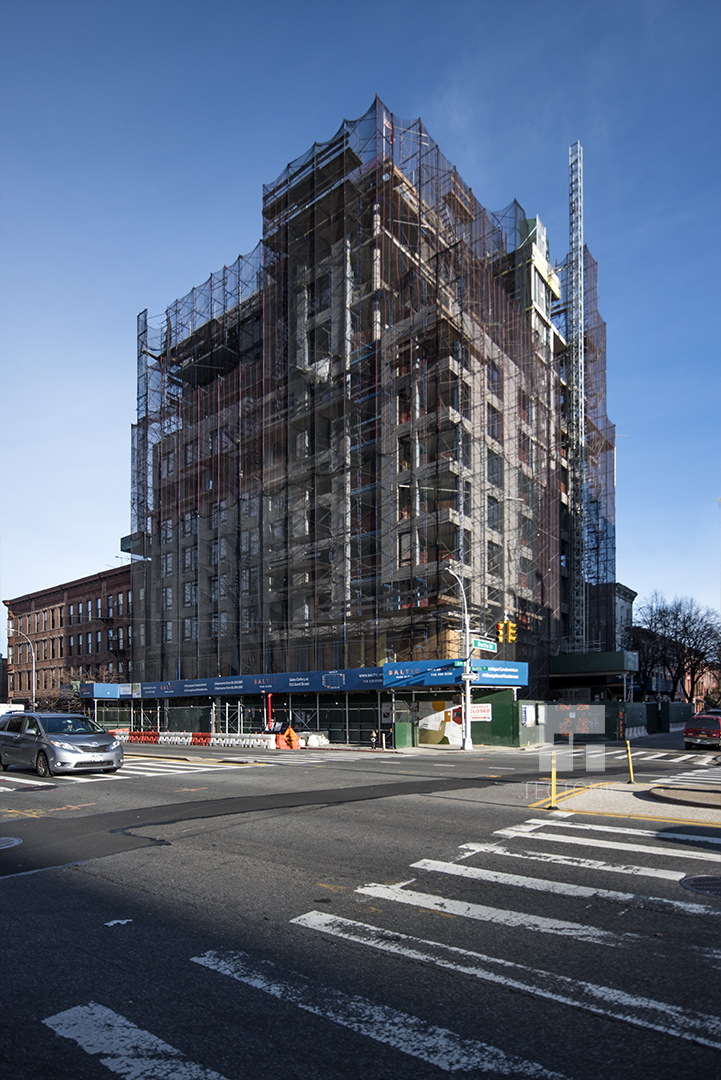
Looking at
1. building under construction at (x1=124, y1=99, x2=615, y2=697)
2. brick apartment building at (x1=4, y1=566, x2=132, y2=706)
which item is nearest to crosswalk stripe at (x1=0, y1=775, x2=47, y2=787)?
building under construction at (x1=124, y1=99, x2=615, y2=697)

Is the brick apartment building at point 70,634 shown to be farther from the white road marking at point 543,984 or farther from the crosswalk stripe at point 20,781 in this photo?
the white road marking at point 543,984

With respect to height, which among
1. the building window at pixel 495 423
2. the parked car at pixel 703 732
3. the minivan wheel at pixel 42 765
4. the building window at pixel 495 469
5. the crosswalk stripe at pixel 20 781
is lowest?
the parked car at pixel 703 732

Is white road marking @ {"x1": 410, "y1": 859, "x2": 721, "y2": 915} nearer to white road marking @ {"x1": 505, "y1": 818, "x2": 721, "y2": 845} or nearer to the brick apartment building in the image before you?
white road marking @ {"x1": 505, "y1": 818, "x2": 721, "y2": 845}

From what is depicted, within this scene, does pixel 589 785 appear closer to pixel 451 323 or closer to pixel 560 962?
pixel 560 962

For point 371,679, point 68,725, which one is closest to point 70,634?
point 371,679

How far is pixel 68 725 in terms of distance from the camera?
19375 millimetres

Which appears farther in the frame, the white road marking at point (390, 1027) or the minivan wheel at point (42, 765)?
the minivan wheel at point (42, 765)

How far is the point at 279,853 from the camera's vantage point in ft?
30.0

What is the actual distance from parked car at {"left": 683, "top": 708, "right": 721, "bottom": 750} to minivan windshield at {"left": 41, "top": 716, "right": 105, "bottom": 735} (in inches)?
976

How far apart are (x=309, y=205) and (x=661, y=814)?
47.1m

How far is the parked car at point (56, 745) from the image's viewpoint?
18.1 metres

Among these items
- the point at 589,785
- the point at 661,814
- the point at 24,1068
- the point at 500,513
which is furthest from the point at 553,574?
the point at 24,1068

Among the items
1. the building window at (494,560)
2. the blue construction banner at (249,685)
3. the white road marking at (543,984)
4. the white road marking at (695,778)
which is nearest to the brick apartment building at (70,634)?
the blue construction banner at (249,685)

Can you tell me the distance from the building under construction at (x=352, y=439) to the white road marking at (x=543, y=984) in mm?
33211
